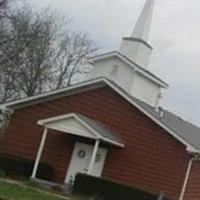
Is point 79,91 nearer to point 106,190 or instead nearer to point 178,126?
point 178,126

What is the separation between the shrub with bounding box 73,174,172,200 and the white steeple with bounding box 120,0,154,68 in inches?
639

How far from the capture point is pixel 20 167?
3319 centimetres

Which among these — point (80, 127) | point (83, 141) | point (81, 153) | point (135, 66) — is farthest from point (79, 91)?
point (135, 66)

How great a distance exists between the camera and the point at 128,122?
3438 cm

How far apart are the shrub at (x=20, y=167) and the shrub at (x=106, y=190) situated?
11.1 feet

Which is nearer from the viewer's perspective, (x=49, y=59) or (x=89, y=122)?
(x=89, y=122)

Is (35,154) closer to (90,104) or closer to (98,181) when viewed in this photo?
(90,104)

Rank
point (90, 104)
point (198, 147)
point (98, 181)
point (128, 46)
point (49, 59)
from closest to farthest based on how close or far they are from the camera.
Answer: point (98, 181) → point (198, 147) → point (90, 104) → point (128, 46) → point (49, 59)

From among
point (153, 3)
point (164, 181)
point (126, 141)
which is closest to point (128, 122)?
point (126, 141)

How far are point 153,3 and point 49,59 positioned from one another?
1224 cm

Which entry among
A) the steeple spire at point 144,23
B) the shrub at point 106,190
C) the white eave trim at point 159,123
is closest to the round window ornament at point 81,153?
the white eave trim at point 159,123

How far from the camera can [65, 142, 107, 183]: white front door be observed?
3441 cm

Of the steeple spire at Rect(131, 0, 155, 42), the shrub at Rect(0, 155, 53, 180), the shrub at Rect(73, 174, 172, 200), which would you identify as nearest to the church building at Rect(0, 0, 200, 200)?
the shrub at Rect(0, 155, 53, 180)

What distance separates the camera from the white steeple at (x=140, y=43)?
46375 millimetres
